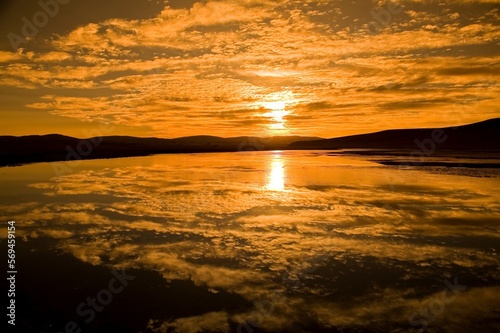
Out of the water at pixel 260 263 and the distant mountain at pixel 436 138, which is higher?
the distant mountain at pixel 436 138

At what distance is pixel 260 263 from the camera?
8.04 metres

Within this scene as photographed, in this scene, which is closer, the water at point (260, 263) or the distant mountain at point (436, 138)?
the water at point (260, 263)

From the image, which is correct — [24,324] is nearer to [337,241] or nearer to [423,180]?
[337,241]

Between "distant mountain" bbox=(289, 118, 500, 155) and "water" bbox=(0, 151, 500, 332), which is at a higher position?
"distant mountain" bbox=(289, 118, 500, 155)

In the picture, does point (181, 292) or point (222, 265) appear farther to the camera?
point (222, 265)

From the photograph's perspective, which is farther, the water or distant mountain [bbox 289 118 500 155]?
distant mountain [bbox 289 118 500 155]

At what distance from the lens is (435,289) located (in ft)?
22.0

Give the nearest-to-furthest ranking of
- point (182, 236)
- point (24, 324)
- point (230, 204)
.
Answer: point (24, 324), point (182, 236), point (230, 204)

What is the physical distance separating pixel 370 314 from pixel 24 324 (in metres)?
5.46

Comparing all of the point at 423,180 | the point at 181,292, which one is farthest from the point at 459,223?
the point at 423,180

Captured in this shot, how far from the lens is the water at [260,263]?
18.7 feet

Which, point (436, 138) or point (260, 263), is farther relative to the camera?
point (436, 138)

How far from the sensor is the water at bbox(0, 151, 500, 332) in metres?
5.71

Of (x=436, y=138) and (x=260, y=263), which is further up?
(x=436, y=138)
